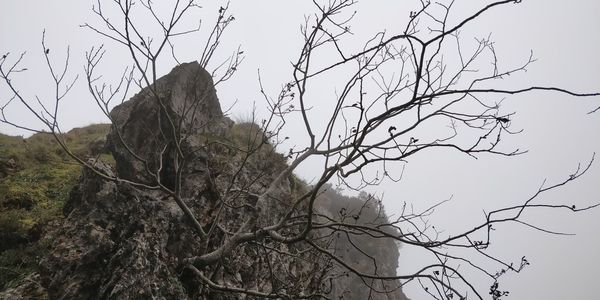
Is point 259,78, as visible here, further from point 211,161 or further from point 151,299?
point 211,161

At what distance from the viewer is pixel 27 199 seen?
703cm

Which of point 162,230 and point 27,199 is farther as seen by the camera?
point 27,199

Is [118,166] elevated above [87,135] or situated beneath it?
situated beneath

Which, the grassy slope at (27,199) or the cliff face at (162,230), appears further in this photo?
the grassy slope at (27,199)

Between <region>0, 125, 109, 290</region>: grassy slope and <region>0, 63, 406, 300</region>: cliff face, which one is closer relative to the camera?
<region>0, 63, 406, 300</region>: cliff face

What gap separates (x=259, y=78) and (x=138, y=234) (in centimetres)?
Result: 324

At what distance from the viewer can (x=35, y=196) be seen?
719cm

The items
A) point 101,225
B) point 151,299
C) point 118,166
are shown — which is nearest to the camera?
point 151,299

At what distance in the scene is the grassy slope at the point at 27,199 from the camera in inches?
215

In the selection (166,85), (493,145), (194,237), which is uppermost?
(166,85)

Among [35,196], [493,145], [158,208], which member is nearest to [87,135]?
[35,196]

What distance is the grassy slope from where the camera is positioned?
547 cm

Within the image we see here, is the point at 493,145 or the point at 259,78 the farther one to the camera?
the point at 259,78

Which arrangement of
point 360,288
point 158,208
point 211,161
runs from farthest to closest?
point 360,288, point 211,161, point 158,208
